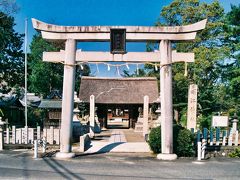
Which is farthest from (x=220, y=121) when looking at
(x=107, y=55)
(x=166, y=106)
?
(x=107, y=55)

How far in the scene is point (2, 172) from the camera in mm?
9297

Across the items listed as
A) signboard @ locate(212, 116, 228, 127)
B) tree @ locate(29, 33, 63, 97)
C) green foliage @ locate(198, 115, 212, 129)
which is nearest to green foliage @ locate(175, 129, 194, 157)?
signboard @ locate(212, 116, 228, 127)

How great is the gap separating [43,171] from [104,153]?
4733 mm

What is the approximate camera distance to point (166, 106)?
12.2m

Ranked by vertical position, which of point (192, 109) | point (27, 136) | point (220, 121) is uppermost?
point (192, 109)

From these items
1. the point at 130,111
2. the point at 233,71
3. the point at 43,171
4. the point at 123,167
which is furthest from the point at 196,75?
the point at 43,171

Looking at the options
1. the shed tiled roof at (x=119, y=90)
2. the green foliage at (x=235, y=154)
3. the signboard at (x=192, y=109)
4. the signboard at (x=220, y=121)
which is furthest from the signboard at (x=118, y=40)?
the shed tiled roof at (x=119, y=90)

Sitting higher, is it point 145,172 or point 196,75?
point 196,75

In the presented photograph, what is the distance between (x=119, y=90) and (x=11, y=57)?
41.2 ft

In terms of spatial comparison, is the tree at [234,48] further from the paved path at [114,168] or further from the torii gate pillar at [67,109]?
the torii gate pillar at [67,109]

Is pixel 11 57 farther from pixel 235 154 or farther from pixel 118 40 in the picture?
pixel 235 154

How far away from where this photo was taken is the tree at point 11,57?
29.6 m

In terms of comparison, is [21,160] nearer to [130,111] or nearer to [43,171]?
[43,171]

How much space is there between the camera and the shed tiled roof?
3275 centimetres
